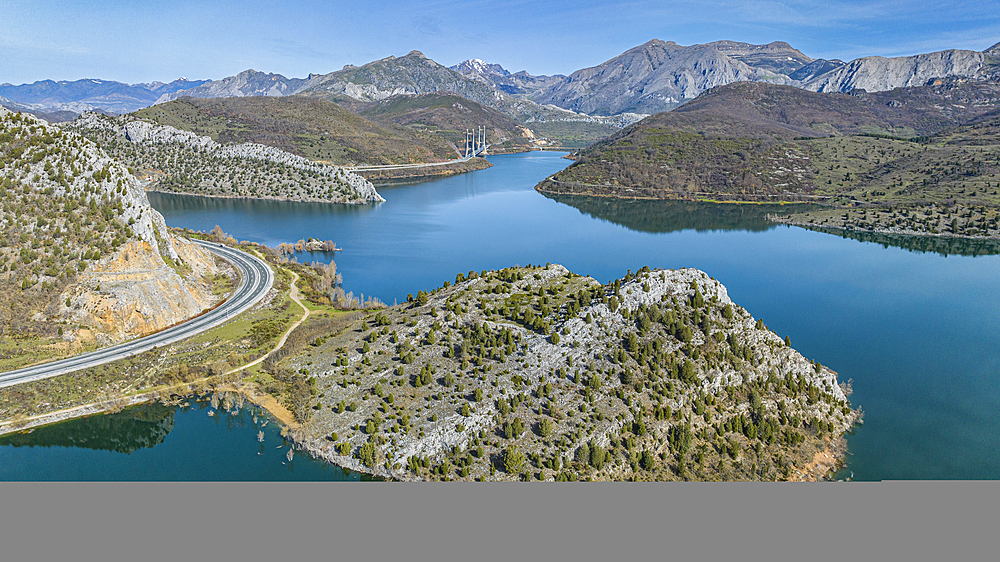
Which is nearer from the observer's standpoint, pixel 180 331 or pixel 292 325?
pixel 180 331

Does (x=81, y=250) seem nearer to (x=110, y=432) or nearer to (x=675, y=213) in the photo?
(x=110, y=432)

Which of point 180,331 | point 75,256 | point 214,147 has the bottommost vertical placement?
point 180,331

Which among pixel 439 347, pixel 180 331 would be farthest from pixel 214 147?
pixel 439 347

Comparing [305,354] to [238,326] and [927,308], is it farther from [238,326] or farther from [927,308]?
[927,308]

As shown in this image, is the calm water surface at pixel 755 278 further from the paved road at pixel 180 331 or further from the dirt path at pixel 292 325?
the paved road at pixel 180 331

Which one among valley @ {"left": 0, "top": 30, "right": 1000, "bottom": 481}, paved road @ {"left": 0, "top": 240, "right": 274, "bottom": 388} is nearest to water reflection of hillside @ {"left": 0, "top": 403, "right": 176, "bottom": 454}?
valley @ {"left": 0, "top": 30, "right": 1000, "bottom": 481}

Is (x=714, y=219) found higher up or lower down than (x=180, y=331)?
higher up

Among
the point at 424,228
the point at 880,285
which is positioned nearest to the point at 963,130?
the point at 880,285
